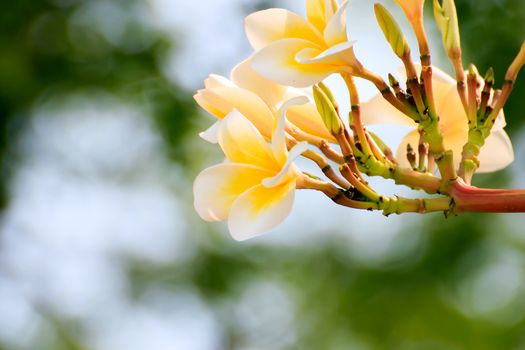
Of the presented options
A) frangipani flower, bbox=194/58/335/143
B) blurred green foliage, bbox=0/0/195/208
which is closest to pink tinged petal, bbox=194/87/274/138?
frangipani flower, bbox=194/58/335/143

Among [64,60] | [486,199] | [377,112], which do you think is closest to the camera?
[486,199]

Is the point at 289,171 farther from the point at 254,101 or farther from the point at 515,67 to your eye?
the point at 515,67

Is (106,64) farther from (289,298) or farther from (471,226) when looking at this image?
(471,226)

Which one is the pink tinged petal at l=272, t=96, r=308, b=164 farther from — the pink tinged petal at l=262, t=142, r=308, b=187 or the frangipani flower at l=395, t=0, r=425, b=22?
the frangipani flower at l=395, t=0, r=425, b=22

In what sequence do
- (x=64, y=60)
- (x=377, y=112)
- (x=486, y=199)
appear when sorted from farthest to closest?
(x=64, y=60)
(x=377, y=112)
(x=486, y=199)

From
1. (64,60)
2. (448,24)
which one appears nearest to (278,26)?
(448,24)

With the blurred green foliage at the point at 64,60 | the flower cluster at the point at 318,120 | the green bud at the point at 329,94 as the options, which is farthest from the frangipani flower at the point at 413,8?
the blurred green foliage at the point at 64,60

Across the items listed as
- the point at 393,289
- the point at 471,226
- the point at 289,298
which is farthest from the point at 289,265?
the point at 471,226

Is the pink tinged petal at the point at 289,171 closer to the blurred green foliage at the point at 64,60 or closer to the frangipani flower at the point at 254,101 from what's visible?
the frangipani flower at the point at 254,101
